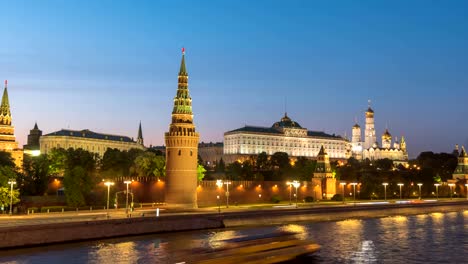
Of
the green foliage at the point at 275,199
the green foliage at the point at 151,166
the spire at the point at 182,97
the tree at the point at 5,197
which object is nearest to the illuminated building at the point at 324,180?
the green foliage at the point at 275,199

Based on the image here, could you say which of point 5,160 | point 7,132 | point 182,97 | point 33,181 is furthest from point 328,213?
point 7,132

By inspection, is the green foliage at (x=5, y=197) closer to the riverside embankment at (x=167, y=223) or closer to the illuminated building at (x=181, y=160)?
the riverside embankment at (x=167, y=223)

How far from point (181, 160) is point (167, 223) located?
106ft

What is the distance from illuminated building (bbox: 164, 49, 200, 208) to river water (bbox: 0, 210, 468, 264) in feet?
83.0

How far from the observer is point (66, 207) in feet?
255

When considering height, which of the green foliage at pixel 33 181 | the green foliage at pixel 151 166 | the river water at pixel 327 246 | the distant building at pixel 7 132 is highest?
the distant building at pixel 7 132

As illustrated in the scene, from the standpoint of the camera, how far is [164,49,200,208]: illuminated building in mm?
90938

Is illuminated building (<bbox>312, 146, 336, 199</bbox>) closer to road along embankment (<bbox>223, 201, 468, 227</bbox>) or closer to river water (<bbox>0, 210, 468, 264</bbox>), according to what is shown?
road along embankment (<bbox>223, 201, 468, 227</bbox>)

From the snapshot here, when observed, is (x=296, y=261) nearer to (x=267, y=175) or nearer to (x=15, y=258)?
(x=15, y=258)

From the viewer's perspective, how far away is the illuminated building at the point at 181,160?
90938mm

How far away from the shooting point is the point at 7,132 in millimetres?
108125

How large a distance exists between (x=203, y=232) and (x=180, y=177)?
30905mm

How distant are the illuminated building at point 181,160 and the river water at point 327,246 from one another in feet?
83.0

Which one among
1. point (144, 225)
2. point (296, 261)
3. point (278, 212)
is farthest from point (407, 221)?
point (296, 261)
